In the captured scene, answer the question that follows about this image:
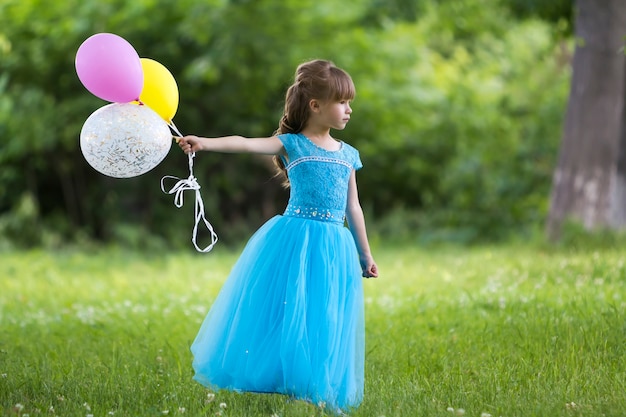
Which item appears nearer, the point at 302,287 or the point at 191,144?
the point at 191,144

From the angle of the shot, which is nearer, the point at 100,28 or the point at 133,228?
the point at 100,28

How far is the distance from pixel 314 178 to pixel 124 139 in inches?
37.4

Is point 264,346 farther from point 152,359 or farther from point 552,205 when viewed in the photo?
point 552,205

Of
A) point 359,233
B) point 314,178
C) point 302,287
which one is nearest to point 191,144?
point 314,178

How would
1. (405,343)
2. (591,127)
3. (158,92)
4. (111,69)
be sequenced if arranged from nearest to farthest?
(111,69) → (158,92) → (405,343) → (591,127)

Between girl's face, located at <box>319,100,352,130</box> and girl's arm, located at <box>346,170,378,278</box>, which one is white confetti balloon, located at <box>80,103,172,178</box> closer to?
girl's face, located at <box>319,100,352,130</box>

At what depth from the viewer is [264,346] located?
4082 millimetres

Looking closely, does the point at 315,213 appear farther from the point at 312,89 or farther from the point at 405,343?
the point at 405,343

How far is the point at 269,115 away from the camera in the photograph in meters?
16.0

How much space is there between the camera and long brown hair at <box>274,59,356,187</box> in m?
4.20

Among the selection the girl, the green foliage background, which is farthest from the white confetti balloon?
the green foliage background

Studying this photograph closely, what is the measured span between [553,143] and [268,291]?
37.8 ft

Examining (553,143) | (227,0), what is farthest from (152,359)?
(553,143)

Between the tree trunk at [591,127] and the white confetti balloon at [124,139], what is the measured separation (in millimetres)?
7482
